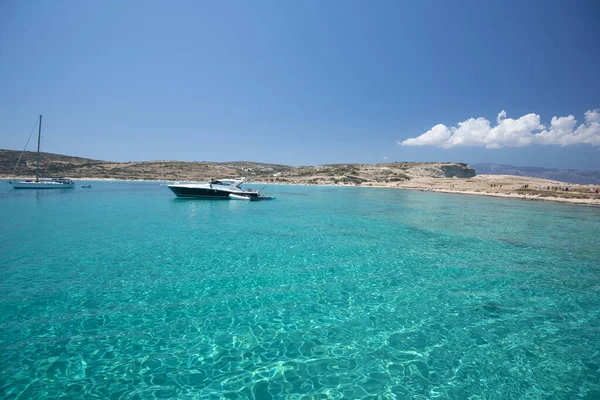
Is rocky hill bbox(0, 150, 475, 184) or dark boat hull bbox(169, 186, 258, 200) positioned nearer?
dark boat hull bbox(169, 186, 258, 200)

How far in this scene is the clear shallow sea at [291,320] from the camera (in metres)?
5.96

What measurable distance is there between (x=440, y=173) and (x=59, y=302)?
5672 inches

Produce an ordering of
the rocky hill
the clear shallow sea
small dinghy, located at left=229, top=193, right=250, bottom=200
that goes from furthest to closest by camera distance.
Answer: the rocky hill → small dinghy, located at left=229, top=193, right=250, bottom=200 → the clear shallow sea

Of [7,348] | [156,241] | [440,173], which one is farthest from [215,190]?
[440,173]

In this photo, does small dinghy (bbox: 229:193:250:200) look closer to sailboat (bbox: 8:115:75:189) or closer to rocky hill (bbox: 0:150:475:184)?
sailboat (bbox: 8:115:75:189)

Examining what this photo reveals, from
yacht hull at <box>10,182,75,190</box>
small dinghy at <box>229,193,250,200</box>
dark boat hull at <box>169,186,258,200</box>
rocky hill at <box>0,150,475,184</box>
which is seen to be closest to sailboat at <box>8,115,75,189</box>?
yacht hull at <box>10,182,75,190</box>

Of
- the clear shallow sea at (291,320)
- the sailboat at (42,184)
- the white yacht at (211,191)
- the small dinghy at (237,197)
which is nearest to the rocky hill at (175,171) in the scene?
the sailboat at (42,184)

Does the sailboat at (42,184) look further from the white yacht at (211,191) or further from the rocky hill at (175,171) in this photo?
the rocky hill at (175,171)

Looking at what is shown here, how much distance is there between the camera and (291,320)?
8.53 meters

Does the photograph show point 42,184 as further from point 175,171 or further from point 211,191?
point 175,171

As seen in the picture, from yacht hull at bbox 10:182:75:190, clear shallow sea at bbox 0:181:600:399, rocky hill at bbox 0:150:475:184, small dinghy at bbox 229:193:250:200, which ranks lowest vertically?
clear shallow sea at bbox 0:181:600:399

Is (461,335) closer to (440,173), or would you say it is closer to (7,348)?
(7,348)

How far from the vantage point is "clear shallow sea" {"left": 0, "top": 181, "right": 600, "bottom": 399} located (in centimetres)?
596

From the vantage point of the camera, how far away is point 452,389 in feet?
19.3
